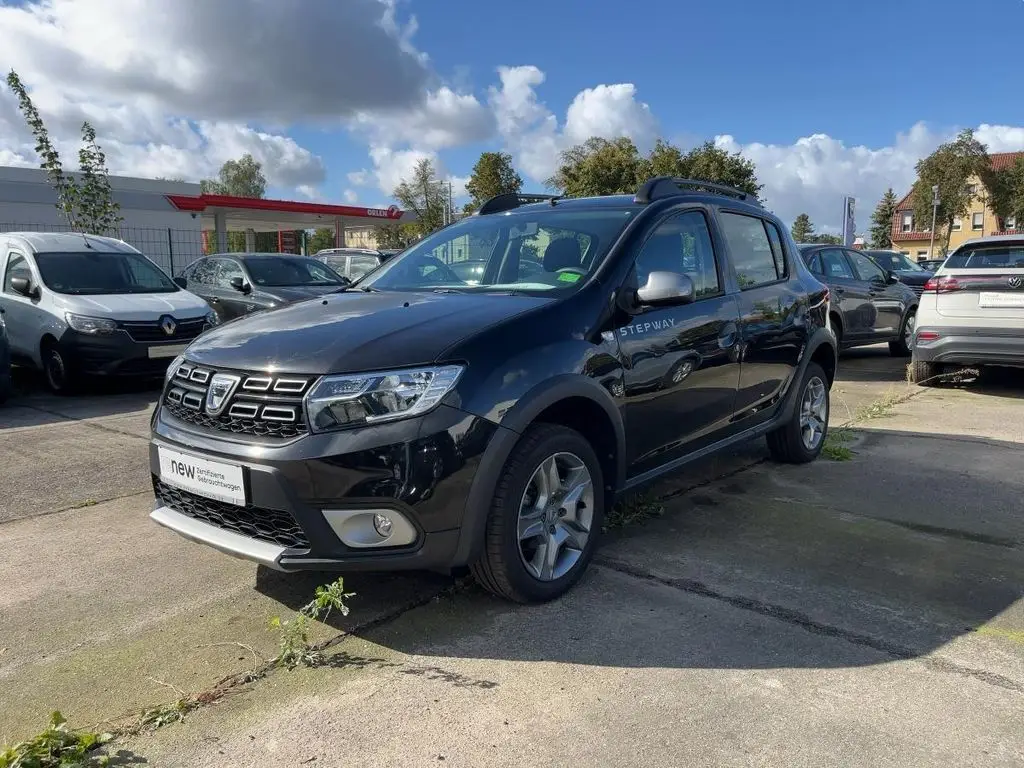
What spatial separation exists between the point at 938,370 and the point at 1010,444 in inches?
135

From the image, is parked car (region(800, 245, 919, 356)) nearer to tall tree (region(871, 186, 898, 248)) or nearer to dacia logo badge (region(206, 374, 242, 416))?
dacia logo badge (region(206, 374, 242, 416))

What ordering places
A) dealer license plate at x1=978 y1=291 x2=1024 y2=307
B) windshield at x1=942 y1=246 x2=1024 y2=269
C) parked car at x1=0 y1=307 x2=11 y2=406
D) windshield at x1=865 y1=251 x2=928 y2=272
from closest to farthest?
parked car at x1=0 y1=307 x2=11 y2=406 < dealer license plate at x1=978 y1=291 x2=1024 y2=307 < windshield at x1=942 y1=246 x2=1024 y2=269 < windshield at x1=865 y1=251 x2=928 y2=272

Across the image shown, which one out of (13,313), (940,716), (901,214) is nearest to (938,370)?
(940,716)

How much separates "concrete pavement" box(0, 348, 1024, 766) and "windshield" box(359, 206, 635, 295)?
1.39 m

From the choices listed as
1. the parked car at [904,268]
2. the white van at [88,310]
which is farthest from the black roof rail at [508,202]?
the parked car at [904,268]

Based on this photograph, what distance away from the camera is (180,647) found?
2.98 m

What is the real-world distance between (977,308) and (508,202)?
18.8ft

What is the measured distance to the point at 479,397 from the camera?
9.47 ft

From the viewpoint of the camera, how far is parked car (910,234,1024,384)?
7812 mm

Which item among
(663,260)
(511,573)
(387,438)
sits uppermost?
(663,260)

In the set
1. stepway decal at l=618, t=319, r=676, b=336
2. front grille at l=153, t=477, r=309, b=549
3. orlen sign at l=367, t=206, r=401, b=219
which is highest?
orlen sign at l=367, t=206, r=401, b=219

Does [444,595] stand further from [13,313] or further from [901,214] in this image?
[901,214]

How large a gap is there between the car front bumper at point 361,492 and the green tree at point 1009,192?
2123 inches

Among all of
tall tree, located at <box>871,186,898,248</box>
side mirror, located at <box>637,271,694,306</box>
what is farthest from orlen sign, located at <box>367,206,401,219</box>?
tall tree, located at <box>871,186,898,248</box>
